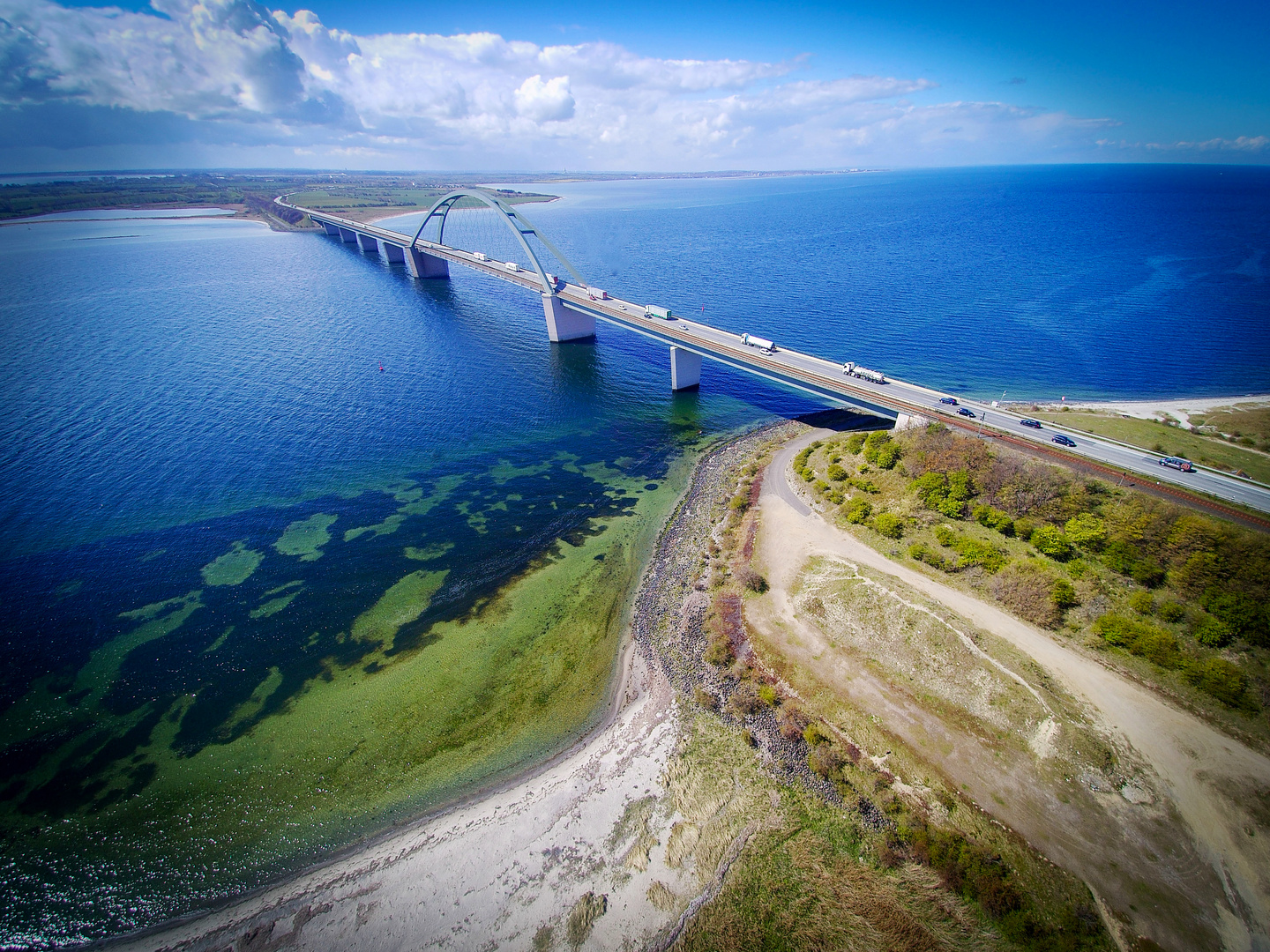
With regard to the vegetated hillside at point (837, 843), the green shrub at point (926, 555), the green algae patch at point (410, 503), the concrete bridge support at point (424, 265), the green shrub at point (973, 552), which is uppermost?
the concrete bridge support at point (424, 265)

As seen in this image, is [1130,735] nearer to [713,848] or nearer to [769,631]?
[769,631]

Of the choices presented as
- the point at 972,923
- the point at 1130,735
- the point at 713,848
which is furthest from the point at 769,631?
the point at 1130,735

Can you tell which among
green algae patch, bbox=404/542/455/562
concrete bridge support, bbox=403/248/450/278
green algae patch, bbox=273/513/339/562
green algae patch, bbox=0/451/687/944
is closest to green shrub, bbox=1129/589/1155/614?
green algae patch, bbox=0/451/687/944

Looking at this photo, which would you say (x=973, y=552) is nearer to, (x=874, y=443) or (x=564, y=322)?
(x=874, y=443)

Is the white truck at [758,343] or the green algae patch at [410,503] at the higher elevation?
the white truck at [758,343]

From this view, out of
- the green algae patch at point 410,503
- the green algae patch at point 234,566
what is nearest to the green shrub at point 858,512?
the green algae patch at point 410,503

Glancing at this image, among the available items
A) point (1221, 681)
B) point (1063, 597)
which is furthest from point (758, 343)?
point (1221, 681)

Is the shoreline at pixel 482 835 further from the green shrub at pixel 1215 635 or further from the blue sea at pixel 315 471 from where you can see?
the green shrub at pixel 1215 635
